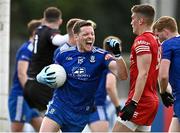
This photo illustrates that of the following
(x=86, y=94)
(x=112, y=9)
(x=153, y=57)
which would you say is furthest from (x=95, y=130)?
(x=112, y=9)

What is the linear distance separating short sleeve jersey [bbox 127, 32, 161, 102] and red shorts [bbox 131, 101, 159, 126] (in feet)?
0.19

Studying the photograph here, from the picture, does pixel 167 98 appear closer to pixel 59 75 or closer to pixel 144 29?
pixel 144 29

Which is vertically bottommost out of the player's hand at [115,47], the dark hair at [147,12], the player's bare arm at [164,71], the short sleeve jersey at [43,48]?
the short sleeve jersey at [43,48]

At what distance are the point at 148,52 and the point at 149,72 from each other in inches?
10.1

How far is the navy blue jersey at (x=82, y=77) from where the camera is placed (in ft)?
34.2

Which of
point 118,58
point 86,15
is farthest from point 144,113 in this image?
point 86,15

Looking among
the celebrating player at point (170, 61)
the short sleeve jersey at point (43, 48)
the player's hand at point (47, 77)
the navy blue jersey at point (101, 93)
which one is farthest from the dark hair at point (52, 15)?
the celebrating player at point (170, 61)

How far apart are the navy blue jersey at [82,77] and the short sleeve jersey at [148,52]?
29.2 inches

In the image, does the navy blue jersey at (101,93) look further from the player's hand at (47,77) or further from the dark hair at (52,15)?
the player's hand at (47,77)

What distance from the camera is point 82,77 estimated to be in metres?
10.4

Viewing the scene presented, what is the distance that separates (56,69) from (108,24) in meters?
27.3

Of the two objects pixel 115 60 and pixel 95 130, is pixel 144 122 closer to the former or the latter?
pixel 115 60

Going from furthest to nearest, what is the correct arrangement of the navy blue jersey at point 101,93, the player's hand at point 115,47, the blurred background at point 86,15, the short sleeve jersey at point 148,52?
1. the blurred background at point 86,15
2. the navy blue jersey at point 101,93
3. the player's hand at point 115,47
4. the short sleeve jersey at point 148,52

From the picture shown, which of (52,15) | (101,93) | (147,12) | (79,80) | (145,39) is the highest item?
(147,12)
